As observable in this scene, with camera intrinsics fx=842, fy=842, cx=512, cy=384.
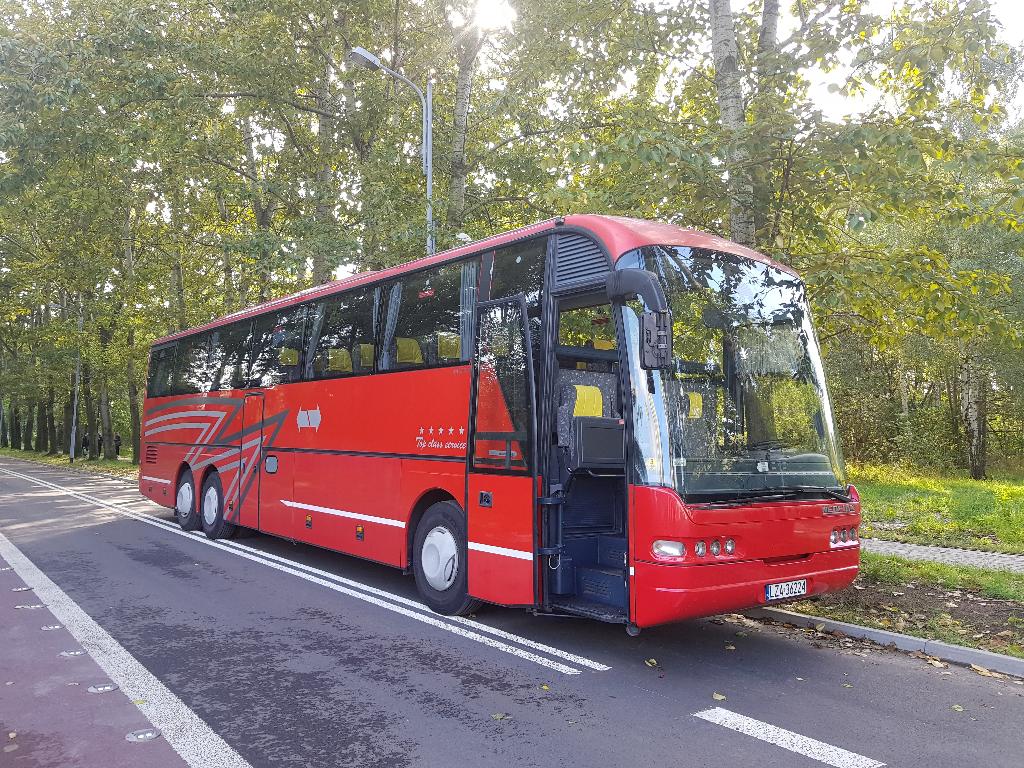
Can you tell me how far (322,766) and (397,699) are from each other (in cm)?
112

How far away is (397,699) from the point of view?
552cm

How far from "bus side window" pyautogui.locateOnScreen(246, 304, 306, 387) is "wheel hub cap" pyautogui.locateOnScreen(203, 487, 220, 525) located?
7.34ft

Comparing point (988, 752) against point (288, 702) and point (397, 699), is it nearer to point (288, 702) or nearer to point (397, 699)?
point (397, 699)

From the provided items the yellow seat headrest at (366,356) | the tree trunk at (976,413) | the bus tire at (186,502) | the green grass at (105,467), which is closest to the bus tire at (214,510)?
the bus tire at (186,502)

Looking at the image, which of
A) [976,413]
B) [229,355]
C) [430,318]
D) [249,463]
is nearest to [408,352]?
[430,318]

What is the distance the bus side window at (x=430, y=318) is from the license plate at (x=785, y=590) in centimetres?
339

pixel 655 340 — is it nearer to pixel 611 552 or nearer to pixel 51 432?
pixel 611 552

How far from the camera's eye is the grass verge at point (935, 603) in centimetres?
698

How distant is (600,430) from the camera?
6398mm

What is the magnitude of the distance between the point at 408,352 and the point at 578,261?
2.66 metres

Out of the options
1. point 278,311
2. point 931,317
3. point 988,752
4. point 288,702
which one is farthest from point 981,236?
point 288,702

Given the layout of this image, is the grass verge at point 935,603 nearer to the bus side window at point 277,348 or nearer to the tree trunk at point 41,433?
the bus side window at point 277,348

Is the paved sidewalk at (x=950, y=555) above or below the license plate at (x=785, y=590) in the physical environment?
below

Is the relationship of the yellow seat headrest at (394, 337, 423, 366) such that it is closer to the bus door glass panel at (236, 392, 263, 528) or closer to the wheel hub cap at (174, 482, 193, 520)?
the bus door glass panel at (236, 392, 263, 528)
